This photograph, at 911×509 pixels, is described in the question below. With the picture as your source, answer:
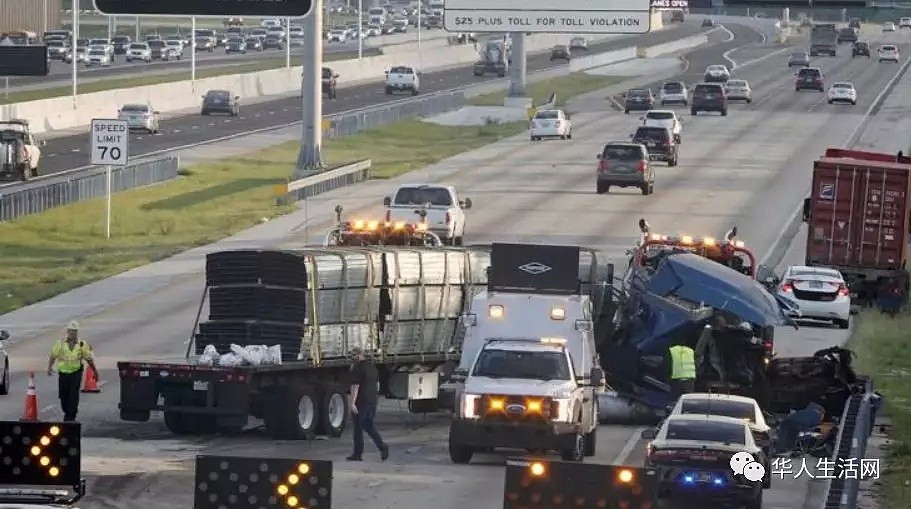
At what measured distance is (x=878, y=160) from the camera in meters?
49.4

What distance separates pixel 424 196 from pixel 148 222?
11.6 m

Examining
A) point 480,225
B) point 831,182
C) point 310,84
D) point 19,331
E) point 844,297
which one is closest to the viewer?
point 19,331

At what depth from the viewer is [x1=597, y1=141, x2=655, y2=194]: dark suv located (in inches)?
2562

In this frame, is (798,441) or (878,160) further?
(878,160)

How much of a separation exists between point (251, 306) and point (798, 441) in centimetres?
795

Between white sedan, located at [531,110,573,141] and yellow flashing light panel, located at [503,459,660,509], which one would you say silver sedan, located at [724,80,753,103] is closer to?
white sedan, located at [531,110,573,141]

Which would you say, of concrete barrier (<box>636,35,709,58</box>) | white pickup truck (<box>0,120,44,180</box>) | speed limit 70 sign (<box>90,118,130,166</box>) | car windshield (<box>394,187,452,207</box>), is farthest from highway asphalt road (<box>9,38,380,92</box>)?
car windshield (<box>394,187,452,207</box>)

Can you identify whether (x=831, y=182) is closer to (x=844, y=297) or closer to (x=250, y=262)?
(x=844, y=297)

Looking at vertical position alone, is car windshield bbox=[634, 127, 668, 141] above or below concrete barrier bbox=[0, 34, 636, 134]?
above

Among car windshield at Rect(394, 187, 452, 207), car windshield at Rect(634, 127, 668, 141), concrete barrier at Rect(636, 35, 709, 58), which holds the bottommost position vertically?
concrete barrier at Rect(636, 35, 709, 58)

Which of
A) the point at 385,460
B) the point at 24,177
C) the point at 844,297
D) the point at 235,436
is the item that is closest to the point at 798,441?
the point at 385,460

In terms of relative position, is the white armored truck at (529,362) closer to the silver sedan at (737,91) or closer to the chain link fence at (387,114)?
the chain link fence at (387,114)

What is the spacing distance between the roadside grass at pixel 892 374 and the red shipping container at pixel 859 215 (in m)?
1.49

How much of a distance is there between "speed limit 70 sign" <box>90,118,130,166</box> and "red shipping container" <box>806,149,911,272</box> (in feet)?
55.2
